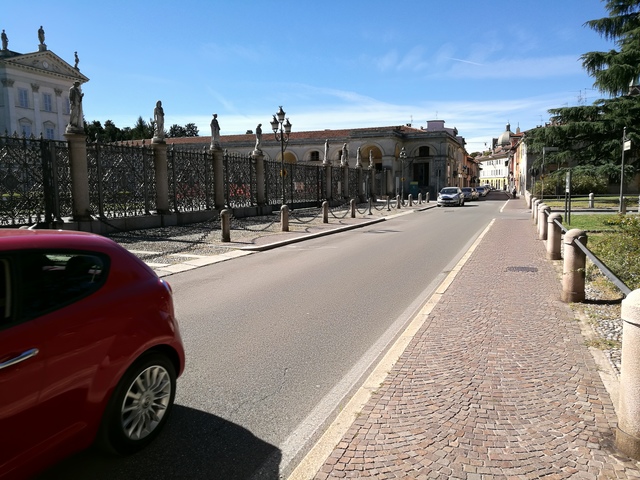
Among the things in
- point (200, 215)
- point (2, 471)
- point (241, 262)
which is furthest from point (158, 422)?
point (200, 215)

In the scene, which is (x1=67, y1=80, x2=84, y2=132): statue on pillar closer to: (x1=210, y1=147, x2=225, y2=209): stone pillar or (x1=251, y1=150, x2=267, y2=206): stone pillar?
(x1=210, y1=147, x2=225, y2=209): stone pillar

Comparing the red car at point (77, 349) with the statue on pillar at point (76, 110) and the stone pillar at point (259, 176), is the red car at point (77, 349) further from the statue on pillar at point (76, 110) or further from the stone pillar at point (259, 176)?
the stone pillar at point (259, 176)

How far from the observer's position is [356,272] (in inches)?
403

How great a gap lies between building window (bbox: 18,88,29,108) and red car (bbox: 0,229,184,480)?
206 ft

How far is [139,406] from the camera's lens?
326cm

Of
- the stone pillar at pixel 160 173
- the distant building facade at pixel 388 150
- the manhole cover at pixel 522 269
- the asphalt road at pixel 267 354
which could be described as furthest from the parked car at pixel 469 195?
the manhole cover at pixel 522 269

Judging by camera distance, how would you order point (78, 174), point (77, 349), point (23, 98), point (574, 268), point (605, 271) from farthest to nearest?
1. point (23, 98)
2. point (78, 174)
3. point (574, 268)
4. point (605, 271)
5. point (77, 349)

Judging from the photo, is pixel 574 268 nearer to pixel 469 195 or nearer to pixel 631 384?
pixel 631 384

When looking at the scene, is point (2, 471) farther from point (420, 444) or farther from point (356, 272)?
point (356, 272)

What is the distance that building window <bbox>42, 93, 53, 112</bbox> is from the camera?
5765 cm

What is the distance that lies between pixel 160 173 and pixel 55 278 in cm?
1710

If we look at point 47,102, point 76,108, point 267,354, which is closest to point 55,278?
point 267,354

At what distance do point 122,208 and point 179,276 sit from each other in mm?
8961

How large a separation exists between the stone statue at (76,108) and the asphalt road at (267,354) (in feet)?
26.5
